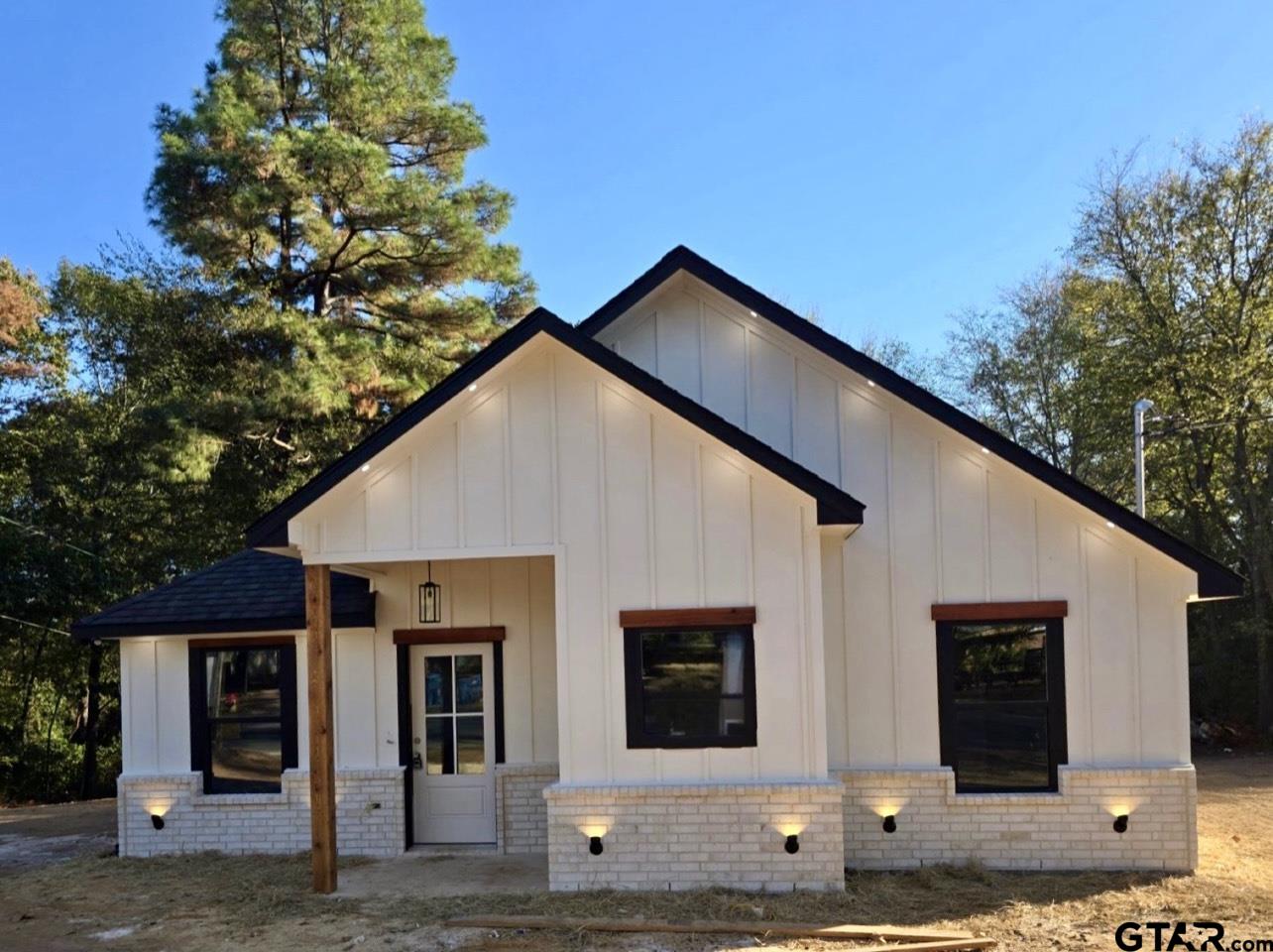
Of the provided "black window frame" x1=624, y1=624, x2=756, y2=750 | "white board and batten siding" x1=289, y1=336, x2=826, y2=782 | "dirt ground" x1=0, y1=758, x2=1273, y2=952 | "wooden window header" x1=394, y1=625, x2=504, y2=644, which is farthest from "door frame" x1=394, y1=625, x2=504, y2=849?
"black window frame" x1=624, y1=624, x2=756, y2=750

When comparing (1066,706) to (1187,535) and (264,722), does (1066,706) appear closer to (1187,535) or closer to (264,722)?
(264,722)

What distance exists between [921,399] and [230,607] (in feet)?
24.5

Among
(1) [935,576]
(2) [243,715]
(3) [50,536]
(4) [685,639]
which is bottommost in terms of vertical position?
(2) [243,715]

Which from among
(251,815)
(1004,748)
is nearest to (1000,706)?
(1004,748)

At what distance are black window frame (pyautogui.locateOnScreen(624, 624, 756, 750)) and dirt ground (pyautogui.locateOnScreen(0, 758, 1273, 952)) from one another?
1.18 metres

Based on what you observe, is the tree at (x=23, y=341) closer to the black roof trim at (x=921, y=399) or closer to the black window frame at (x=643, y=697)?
the black roof trim at (x=921, y=399)

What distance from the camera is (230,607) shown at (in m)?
10.4

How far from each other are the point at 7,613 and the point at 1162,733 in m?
18.7

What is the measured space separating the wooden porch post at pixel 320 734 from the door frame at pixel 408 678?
1.66 meters

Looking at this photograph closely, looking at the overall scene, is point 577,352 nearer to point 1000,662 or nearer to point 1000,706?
point 1000,662

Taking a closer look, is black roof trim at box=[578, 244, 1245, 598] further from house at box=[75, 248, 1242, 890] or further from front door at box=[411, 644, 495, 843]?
front door at box=[411, 644, 495, 843]

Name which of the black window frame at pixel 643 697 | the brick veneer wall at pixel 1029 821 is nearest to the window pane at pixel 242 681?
the black window frame at pixel 643 697

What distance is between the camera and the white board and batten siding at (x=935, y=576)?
340 inches

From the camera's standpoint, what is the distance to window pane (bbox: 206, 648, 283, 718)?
1033cm
